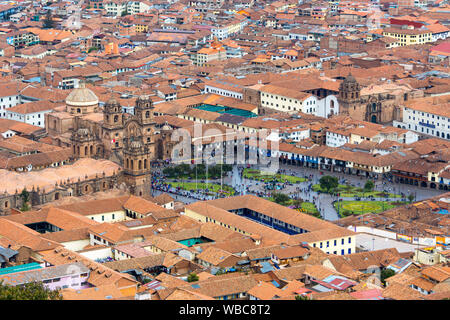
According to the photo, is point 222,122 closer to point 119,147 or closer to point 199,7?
point 119,147

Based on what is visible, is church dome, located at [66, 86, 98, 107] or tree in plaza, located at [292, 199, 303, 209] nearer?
tree in plaza, located at [292, 199, 303, 209]

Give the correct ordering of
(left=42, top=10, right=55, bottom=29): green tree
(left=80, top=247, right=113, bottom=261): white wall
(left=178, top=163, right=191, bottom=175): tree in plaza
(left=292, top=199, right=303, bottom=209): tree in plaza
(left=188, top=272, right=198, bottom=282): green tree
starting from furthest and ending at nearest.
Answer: (left=42, top=10, right=55, bottom=29): green tree → (left=178, top=163, right=191, bottom=175): tree in plaza → (left=292, top=199, right=303, bottom=209): tree in plaza → (left=80, top=247, right=113, bottom=261): white wall → (left=188, top=272, right=198, bottom=282): green tree

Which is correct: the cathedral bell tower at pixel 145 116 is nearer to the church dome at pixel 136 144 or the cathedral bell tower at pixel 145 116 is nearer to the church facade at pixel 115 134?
the church facade at pixel 115 134

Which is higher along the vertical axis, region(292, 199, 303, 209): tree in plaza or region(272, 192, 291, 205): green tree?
region(272, 192, 291, 205): green tree

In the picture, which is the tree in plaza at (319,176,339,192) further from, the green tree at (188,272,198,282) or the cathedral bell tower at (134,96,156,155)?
the green tree at (188,272,198,282)

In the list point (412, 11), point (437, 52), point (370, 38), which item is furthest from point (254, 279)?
point (412, 11)

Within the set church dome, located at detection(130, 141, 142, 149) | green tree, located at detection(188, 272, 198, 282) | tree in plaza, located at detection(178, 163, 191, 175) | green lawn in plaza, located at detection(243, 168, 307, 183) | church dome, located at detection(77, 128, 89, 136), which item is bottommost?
green lawn in plaza, located at detection(243, 168, 307, 183)

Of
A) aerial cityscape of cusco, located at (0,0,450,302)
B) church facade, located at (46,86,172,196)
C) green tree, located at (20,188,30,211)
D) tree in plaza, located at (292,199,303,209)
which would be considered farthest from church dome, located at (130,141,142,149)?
tree in plaza, located at (292,199,303,209)

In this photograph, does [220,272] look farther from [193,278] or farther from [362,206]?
[362,206]

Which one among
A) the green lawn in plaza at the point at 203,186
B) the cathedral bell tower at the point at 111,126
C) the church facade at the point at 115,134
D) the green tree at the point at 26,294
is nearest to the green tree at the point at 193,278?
the green tree at the point at 26,294
